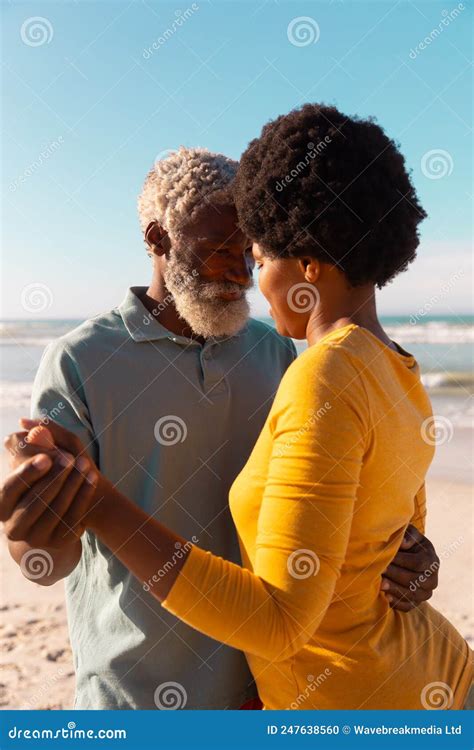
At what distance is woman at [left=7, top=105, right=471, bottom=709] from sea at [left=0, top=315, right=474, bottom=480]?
7.41m

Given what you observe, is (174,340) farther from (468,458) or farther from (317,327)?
(468,458)

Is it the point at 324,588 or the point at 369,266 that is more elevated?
the point at 369,266

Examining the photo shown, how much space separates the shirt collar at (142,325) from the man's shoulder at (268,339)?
232 millimetres

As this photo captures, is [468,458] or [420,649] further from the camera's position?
[468,458]

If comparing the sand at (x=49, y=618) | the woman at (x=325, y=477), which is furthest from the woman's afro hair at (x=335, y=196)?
the sand at (x=49, y=618)

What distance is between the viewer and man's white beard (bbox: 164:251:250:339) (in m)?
2.54

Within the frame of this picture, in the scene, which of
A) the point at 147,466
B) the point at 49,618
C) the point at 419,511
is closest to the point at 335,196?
the point at 419,511

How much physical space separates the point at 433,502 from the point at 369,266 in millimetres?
7243

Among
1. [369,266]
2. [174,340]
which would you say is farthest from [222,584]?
[174,340]

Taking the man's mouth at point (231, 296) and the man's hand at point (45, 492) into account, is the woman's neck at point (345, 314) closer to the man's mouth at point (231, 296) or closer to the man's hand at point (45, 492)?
the man's hand at point (45, 492)

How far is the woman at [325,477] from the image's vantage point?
1.47m

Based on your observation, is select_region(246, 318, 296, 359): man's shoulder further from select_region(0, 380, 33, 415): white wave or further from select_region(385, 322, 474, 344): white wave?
select_region(385, 322, 474, 344): white wave

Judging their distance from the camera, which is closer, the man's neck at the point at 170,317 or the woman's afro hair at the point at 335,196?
the woman's afro hair at the point at 335,196

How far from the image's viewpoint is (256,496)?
1.73 meters
